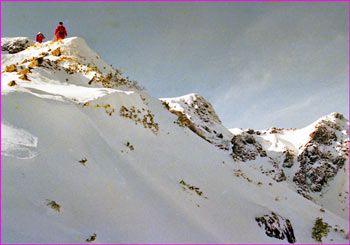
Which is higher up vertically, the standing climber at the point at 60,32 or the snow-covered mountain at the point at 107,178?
the standing climber at the point at 60,32

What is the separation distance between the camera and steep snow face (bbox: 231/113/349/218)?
2777cm

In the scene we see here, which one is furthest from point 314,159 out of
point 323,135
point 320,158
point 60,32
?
point 60,32

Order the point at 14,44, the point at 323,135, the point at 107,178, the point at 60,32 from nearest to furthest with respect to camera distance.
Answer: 1. the point at 107,178
2. the point at 60,32
3. the point at 14,44
4. the point at 323,135

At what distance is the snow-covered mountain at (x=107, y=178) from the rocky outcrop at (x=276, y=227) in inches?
2.0

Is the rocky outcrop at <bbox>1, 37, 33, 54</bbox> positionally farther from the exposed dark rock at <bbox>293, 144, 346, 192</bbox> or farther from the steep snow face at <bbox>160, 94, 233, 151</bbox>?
the exposed dark rock at <bbox>293, 144, 346, 192</bbox>

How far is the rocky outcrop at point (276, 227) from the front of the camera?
25.1 ft

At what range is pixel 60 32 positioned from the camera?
47.1ft

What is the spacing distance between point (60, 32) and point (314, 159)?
39.2 meters

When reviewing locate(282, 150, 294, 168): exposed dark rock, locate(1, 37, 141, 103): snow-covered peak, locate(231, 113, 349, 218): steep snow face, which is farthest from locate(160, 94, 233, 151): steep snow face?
locate(1, 37, 141, 103): snow-covered peak

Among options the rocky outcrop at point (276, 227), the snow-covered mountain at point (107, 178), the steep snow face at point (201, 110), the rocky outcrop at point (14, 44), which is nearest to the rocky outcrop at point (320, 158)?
the steep snow face at point (201, 110)

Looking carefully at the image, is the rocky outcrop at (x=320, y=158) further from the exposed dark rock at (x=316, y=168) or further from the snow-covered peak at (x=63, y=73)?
the snow-covered peak at (x=63, y=73)

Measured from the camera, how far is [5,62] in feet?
44.2

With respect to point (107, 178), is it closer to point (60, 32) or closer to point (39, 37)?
point (60, 32)

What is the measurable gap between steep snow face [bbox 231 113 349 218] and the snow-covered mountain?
1663 centimetres
